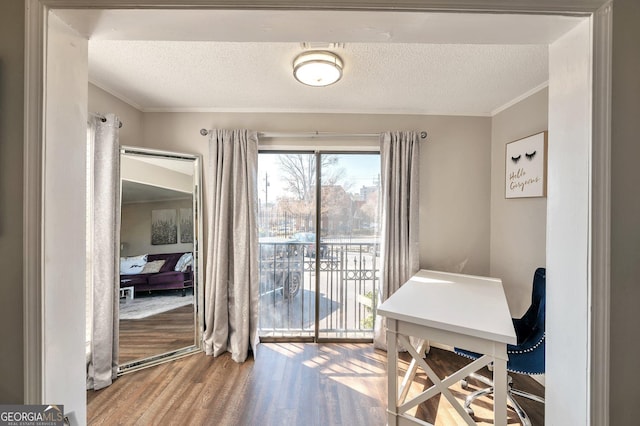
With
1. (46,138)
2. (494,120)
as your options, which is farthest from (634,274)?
(494,120)

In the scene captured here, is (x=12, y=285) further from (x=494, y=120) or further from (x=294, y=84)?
(x=494, y=120)

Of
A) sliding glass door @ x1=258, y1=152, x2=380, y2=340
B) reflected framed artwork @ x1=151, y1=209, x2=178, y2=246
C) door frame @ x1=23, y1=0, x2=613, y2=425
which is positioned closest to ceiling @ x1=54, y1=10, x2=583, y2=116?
door frame @ x1=23, y1=0, x2=613, y2=425

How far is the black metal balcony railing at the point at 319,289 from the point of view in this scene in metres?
2.71

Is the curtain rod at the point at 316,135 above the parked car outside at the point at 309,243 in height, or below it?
above

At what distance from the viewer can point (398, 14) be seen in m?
0.66

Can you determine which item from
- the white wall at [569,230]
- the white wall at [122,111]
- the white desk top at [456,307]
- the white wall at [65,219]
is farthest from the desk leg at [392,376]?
the white wall at [122,111]

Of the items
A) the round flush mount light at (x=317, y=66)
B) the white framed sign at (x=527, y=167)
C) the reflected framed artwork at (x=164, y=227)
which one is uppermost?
the round flush mount light at (x=317, y=66)

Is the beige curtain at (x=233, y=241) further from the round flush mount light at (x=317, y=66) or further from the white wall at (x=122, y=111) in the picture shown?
the round flush mount light at (x=317, y=66)

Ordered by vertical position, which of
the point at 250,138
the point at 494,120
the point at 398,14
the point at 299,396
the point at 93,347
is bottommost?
the point at 299,396

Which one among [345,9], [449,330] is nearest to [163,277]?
[449,330]

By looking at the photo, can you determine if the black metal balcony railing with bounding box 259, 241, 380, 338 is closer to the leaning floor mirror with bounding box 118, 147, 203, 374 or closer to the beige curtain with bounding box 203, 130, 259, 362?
the beige curtain with bounding box 203, 130, 259, 362

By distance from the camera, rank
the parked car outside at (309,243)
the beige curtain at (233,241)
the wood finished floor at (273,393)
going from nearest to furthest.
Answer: the wood finished floor at (273,393)
the beige curtain at (233,241)
the parked car outside at (309,243)

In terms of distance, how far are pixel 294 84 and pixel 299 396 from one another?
2.37m

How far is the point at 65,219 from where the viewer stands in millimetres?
721
